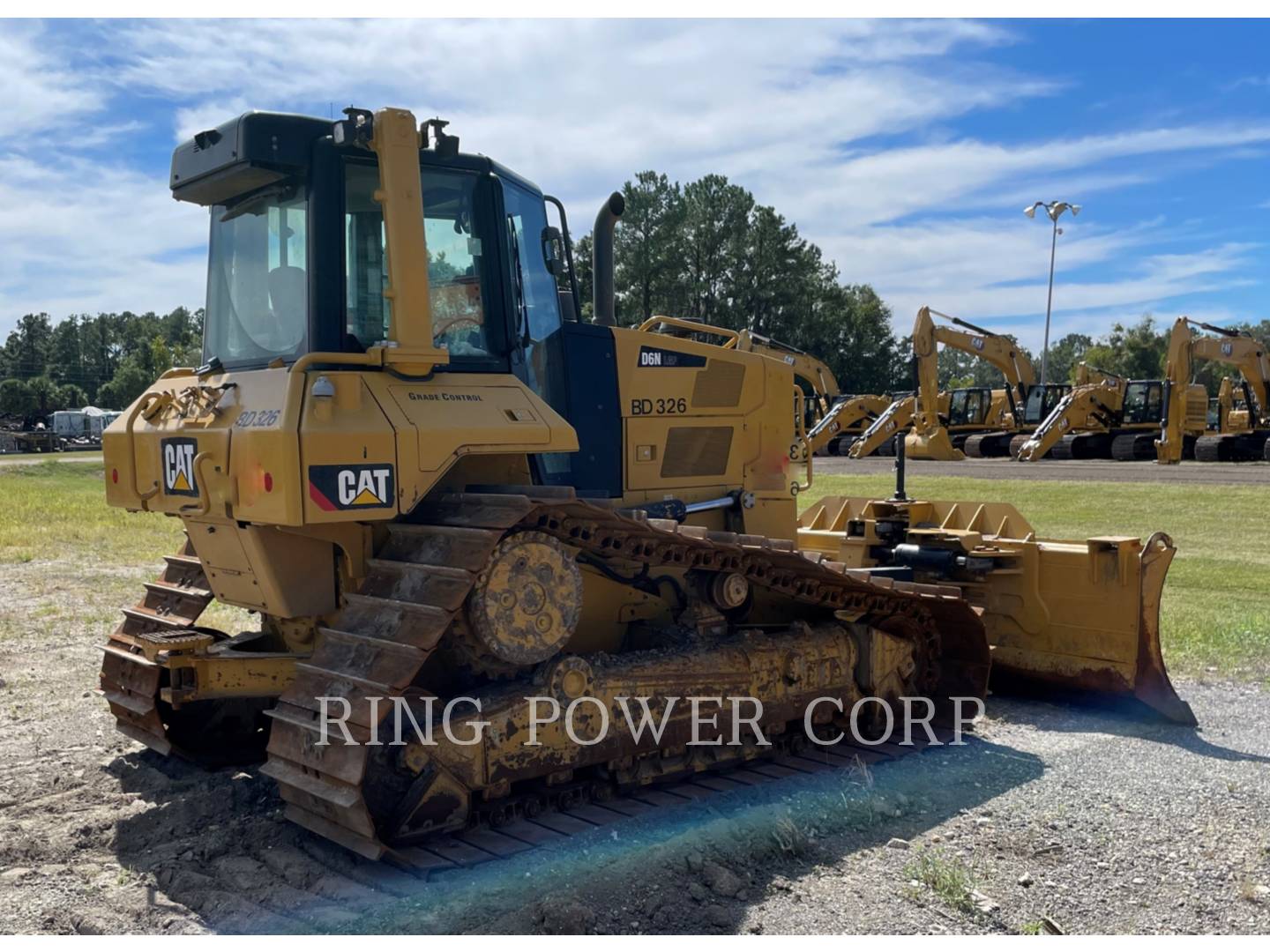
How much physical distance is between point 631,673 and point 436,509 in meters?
1.33

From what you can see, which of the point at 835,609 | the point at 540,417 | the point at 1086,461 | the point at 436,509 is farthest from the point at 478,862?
the point at 1086,461

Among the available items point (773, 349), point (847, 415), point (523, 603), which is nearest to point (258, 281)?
point (523, 603)

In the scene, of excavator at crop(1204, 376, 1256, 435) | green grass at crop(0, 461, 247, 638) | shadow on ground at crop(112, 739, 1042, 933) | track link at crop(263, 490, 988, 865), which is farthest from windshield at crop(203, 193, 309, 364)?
excavator at crop(1204, 376, 1256, 435)

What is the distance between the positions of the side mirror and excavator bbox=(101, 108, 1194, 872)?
0.07 ft

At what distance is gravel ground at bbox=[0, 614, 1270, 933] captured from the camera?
14.2 feet

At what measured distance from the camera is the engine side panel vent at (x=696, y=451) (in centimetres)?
693

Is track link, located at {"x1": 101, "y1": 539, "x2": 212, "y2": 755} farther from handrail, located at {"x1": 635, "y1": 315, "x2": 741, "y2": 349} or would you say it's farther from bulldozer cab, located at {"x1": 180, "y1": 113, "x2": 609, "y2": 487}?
handrail, located at {"x1": 635, "y1": 315, "x2": 741, "y2": 349}

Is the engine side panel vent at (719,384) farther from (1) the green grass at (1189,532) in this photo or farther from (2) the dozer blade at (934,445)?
(2) the dozer blade at (934,445)

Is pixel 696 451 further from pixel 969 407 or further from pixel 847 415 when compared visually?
pixel 969 407

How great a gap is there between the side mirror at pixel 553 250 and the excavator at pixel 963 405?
28.7 m

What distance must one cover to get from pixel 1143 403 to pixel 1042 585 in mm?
32030

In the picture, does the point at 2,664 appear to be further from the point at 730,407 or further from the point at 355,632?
the point at 730,407

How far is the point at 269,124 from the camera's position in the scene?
5105 millimetres

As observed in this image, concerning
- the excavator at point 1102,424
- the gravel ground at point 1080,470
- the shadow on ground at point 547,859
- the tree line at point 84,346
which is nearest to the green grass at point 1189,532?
the gravel ground at point 1080,470
